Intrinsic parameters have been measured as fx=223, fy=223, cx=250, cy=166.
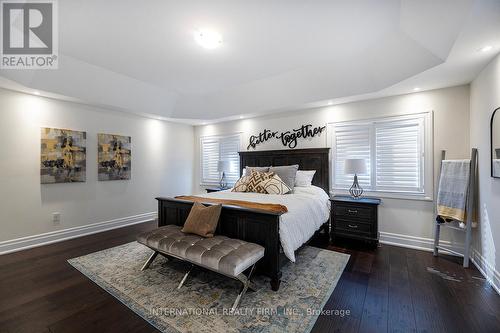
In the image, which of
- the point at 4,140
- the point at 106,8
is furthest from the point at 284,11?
the point at 4,140

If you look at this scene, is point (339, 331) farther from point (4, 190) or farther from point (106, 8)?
point (4, 190)

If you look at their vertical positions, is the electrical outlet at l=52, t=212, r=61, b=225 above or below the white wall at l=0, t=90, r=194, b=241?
below

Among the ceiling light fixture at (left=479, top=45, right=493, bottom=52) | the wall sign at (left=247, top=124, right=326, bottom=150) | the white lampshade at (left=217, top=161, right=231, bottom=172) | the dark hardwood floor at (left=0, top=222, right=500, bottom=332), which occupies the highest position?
the ceiling light fixture at (left=479, top=45, right=493, bottom=52)

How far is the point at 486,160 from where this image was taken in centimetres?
258

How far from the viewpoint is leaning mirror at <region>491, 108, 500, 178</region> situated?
90.1 inches

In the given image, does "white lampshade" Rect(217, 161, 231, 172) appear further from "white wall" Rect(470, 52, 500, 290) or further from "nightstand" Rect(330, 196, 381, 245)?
"white wall" Rect(470, 52, 500, 290)

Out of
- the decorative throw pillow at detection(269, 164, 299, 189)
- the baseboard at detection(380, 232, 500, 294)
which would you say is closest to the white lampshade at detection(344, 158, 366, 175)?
the decorative throw pillow at detection(269, 164, 299, 189)

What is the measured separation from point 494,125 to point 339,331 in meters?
2.64

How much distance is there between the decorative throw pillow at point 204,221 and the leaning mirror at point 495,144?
2.95 metres

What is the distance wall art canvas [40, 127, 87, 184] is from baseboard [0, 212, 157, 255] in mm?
864

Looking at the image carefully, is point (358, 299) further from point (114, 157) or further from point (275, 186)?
point (114, 157)

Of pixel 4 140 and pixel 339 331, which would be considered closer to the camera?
pixel 339 331

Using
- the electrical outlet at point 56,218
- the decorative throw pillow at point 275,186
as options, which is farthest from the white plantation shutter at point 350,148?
the electrical outlet at point 56,218

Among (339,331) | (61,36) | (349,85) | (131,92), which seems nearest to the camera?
(339,331)
